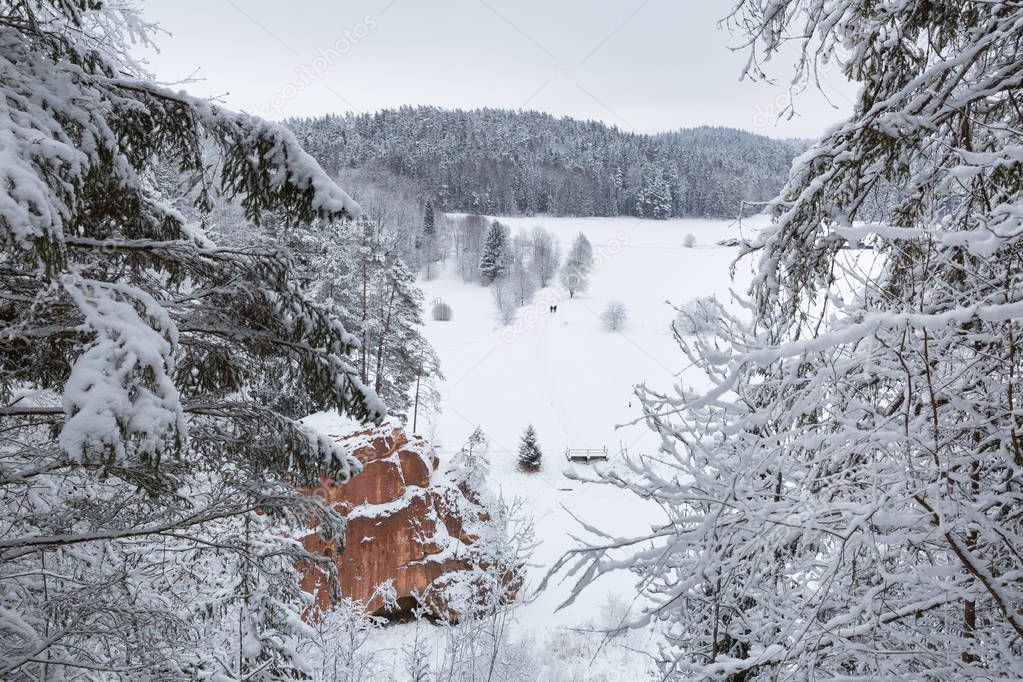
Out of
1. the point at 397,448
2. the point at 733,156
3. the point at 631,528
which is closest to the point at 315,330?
Answer: the point at 397,448

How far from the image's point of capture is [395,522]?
47.9 ft

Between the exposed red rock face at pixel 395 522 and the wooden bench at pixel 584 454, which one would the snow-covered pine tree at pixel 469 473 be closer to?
the exposed red rock face at pixel 395 522

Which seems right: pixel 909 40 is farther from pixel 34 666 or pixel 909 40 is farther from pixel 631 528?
pixel 631 528

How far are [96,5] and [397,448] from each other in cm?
1282

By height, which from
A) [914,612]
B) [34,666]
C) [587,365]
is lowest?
[587,365]

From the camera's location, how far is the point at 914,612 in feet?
6.79

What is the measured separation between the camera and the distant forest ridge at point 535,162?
2514 inches

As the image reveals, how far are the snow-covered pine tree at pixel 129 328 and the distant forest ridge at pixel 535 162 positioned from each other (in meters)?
60.9

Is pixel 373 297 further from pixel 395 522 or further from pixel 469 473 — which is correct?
pixel 395 522

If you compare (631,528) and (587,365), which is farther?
(587,365)

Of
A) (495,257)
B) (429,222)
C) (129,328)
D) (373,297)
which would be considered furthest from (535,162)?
(129,328)

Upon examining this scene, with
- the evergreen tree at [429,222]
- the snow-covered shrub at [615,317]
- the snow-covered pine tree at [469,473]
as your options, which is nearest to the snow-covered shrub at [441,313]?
the snow-covered shrub at [615,317]

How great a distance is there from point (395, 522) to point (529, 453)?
964 cm

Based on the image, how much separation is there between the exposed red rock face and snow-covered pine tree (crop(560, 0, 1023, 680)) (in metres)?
12.3
